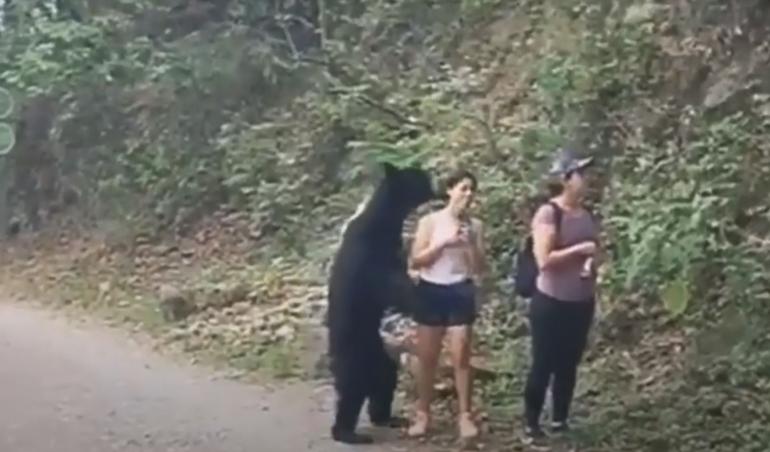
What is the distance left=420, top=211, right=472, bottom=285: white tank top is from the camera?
8.00 m

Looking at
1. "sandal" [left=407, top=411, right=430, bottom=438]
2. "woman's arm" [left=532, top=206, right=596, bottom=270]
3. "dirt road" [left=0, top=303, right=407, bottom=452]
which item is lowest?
"dirt road" [left=0, top=303, right=407, bottom=452]

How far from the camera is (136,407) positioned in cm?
998

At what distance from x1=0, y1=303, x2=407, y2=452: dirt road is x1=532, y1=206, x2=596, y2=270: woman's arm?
1.42 m

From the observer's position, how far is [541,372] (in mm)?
8195

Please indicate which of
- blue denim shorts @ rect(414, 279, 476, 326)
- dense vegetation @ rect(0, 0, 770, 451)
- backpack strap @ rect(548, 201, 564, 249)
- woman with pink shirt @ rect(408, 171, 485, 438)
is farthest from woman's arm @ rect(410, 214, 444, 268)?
dense vegetation @ rect(0, 0, 770, 451)

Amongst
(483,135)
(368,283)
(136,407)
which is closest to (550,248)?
(368,283)

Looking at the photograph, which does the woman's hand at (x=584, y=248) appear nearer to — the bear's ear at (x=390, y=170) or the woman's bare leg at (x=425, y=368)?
the woman's bare leg at (x=425, y=368)

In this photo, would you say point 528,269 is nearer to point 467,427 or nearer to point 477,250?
point 477,250

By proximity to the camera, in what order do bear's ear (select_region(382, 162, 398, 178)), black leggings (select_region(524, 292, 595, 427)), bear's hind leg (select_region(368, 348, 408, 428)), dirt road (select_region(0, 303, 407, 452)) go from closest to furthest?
black leggings (select_region(524, 292, 595, 427)), bear's ear (select_region(382, 162, 398, 178)), bear's hind leg (select_region(368, 348, 408, 428)), dirt road (select_region(0, 303, 407, 452))

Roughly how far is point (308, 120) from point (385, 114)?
169cm

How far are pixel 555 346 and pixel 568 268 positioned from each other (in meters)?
0.48

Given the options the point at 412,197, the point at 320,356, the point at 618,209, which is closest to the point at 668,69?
the point at 618,209

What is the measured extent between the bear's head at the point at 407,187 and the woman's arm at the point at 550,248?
74 cm

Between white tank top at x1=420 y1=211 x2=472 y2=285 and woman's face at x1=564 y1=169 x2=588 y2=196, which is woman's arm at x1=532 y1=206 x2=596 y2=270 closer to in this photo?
woman's face at x1=564 y1=169 x2=588 y2=196
